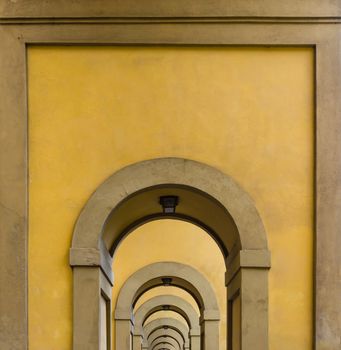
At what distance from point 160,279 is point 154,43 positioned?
8.96 meters

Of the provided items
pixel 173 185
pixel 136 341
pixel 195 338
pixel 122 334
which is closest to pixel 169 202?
pixel 173 185

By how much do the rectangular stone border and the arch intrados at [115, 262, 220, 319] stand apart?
7611 mm

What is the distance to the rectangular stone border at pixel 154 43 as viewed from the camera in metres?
8.71

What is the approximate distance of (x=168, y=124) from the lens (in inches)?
355

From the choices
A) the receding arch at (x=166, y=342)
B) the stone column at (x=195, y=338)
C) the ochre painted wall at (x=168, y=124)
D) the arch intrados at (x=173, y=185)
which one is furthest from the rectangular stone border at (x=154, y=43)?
A: the receding arch at (x=166, y=342)

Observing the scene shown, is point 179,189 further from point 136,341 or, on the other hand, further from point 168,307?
point 136,341

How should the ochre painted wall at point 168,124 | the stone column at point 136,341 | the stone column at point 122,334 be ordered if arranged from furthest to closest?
1. the stone column at point 136,341
2. the stone column at point 122,334
3. the ochre painted wall at point 168,124

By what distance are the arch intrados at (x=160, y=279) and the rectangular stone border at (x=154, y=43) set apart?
7611mm

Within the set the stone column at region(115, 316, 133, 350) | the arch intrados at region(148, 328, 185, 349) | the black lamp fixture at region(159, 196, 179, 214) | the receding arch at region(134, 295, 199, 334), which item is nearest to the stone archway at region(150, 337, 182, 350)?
the arch intrados at region(148, 328, 185, 349)

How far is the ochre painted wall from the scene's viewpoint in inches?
350

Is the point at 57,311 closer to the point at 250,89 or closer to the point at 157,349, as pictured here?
the point at 250,89

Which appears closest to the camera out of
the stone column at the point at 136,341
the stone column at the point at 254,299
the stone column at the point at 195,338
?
the stone column at the point at 254,299

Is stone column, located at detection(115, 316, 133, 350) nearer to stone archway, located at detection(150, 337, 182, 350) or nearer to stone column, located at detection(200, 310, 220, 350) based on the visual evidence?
stone column, located at detection(200, 310, 220, 350)

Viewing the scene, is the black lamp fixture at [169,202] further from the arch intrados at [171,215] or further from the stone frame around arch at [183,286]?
the stone frame around arch at [183,286]
